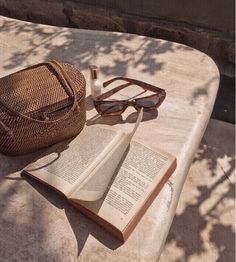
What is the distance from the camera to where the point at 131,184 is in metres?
1.50

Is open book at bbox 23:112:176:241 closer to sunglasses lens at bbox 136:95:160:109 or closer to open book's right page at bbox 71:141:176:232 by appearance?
open book's right page at bbox 71:141:176:232

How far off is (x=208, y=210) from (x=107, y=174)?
4.17ft

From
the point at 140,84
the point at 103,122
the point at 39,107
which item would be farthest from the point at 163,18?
the point at 39,107

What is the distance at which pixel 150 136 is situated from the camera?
1824mm

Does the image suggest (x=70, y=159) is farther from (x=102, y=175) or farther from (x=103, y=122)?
(x=103, y=122)

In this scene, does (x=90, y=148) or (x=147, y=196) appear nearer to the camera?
(x=147, y=196)

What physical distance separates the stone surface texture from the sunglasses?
36.4 inches

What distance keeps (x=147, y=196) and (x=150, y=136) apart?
1.45 ft

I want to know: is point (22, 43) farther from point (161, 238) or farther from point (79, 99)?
point (161, 238)

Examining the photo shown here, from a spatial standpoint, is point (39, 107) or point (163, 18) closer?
point (39, 107)

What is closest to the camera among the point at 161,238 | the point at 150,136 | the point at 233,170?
the point at 161,238

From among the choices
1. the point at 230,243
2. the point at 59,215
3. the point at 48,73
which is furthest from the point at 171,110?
the point at 230,243

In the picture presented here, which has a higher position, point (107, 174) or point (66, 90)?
point (66, 90)

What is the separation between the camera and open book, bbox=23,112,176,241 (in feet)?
4.58
